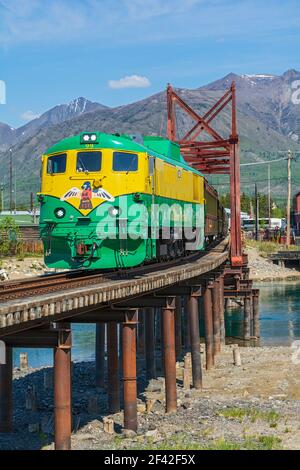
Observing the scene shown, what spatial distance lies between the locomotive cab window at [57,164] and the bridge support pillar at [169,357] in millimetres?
5487

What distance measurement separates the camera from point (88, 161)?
78.0 ft

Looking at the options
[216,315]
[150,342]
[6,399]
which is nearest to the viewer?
[6,399]

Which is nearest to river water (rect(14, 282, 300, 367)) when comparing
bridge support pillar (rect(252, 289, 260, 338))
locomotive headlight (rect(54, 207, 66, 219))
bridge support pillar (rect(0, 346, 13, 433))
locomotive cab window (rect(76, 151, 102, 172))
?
bridge support pillar (rect(252, 289, 260, 338))

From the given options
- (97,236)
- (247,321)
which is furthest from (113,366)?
(247,321)

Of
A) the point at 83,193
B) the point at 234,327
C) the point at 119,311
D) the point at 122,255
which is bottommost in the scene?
the point at 234,327

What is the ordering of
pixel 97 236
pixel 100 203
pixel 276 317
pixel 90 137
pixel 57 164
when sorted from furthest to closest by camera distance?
pixel 276 317 → pixel 57 164 → pixel 90 137 → pixel 100 203 → pixel 97 236

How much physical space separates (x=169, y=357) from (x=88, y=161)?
Result: 22.8ft

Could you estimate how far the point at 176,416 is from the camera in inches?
920

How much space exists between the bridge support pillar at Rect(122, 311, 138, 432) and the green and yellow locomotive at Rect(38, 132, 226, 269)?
2.60 m

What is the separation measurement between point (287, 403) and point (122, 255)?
25.8 feet

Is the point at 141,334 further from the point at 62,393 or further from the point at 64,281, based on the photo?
the point at 62,393

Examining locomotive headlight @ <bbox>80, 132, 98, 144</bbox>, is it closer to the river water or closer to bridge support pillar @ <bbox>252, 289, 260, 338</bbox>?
the river water
